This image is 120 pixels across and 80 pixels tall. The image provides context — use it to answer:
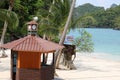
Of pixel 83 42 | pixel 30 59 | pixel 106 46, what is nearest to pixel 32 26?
pixel 30 59

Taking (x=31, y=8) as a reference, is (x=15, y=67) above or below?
below

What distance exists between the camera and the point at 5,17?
14250 millimetres

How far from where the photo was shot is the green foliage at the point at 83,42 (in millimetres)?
17672

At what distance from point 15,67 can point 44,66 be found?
3.55 feet

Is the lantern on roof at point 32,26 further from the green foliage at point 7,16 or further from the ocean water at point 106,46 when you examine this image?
the ocean water at point 106,46

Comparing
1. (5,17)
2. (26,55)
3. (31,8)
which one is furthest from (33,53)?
(31,8)

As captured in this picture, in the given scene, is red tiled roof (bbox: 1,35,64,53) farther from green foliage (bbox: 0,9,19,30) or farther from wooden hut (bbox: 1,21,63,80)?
green foliage (bbox: 0,9,19,30)

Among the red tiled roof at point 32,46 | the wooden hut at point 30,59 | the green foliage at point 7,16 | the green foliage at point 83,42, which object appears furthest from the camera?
the green foliage at point 83,42

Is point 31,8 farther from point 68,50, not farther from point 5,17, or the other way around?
point 5,17

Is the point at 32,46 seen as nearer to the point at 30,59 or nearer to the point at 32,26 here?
the point at 30,59

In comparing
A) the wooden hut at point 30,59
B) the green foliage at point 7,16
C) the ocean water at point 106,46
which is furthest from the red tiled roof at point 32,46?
the ocean water at point 106,46

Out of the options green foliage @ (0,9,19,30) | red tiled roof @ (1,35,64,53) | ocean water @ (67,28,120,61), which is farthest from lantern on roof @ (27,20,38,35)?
ocean water @ (67,28,120,61)

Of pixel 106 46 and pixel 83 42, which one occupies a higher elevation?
pixel 83 42

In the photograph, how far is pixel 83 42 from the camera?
17766 millimetres
